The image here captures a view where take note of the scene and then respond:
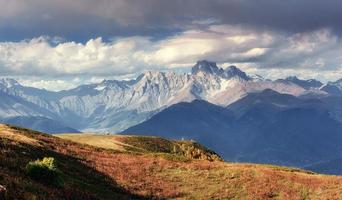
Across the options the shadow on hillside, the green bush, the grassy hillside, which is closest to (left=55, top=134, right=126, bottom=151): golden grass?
the grassy hillside

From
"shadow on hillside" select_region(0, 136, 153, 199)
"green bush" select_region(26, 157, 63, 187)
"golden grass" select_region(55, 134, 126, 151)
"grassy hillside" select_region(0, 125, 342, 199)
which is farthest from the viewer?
"golden grass" select_region(55, 134, 126, 151)

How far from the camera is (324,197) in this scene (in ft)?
148

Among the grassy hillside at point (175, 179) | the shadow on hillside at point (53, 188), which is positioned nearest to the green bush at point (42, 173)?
the shadow on hillside at point (53, 188)

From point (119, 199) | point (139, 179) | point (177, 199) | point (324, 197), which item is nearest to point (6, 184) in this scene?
point (119, 199)

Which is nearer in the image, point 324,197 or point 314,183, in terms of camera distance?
point 324,197

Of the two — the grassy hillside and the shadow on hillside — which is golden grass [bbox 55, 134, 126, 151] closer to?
the grassy hillside

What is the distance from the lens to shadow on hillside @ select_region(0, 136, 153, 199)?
1828 centimetres

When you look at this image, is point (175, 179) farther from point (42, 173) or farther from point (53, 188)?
point (53, 188)

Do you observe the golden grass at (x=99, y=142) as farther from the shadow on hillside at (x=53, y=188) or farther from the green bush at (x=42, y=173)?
the green bush at (x=42, y=173)

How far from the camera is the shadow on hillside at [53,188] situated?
18.3 m

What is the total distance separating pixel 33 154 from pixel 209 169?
2130 cm

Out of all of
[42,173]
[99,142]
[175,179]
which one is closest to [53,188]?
[42,173]

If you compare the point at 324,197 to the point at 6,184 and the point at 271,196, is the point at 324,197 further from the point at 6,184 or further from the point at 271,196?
the point at 6,184

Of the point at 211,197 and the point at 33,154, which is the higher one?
the point at 33,154
